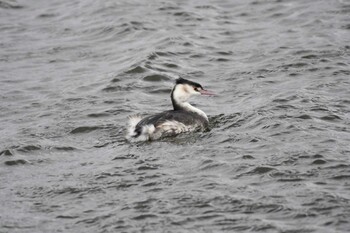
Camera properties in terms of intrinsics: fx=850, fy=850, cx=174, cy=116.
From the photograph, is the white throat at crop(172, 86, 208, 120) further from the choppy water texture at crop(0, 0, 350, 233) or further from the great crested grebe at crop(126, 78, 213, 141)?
the choppy water texture at crop(0, 0, 350, 233)

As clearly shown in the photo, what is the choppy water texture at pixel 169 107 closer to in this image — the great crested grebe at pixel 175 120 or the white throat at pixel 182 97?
the great crested grebe at pixel 175 120

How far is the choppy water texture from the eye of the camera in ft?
26.4

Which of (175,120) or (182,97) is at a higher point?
(182,97)

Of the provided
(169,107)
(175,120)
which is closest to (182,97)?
(175,120)

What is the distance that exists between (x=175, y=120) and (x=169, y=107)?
1.45m

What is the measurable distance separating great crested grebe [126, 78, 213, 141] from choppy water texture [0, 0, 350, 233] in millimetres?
157

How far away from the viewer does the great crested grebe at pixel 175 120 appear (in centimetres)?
1028

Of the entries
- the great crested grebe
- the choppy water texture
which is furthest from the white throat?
the choppy water texture

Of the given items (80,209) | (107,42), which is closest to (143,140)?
(80,209)

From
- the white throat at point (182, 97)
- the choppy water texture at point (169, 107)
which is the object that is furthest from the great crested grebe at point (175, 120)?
the choppy water texture at point (169, 107)

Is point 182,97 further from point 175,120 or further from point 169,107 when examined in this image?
point 169,107

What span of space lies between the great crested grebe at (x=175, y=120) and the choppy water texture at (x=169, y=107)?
0.16m

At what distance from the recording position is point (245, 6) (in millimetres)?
16234

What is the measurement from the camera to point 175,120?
10.5 meters
